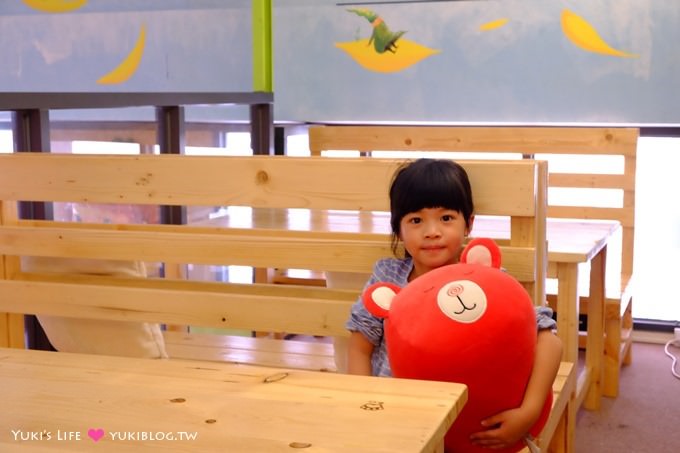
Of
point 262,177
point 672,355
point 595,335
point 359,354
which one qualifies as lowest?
point 672,355

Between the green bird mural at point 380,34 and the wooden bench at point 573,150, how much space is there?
50 cm

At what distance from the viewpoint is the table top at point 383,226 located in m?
2.73

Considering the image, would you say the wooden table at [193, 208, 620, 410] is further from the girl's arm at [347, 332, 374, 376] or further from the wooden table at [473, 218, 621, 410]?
the girl's arm at [347, 332, 374, 376]

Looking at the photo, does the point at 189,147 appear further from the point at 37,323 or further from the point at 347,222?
the point at 37,323

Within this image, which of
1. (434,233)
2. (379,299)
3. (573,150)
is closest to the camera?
(379,299)

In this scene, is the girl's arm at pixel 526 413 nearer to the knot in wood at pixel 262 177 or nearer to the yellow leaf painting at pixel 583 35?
the knot in wood at pixel 262 177

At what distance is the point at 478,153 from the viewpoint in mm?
4016

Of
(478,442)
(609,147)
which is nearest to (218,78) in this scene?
(609,147)

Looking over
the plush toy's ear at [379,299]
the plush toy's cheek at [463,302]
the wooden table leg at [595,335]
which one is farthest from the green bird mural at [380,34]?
the plush toy's cheek at [463,302]

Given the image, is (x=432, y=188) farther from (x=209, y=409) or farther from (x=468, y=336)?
(x=209, y=409)

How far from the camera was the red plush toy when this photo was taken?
4.75 feet

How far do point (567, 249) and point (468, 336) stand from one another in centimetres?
135

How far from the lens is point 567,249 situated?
2.70 m

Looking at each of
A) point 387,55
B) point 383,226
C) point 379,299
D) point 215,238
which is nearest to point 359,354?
point 379,299
